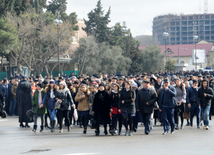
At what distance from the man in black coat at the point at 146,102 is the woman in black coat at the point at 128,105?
428 mm

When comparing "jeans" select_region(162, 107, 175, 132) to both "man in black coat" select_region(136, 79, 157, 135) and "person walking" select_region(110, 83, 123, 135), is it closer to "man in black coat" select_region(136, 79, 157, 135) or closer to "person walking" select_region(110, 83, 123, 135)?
"man in black coat" select_region(136, 79, 157, 135)

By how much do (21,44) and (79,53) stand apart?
9.72 m

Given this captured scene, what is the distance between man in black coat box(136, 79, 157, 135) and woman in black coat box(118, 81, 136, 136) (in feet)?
1.41

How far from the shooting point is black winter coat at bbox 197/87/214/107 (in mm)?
13852

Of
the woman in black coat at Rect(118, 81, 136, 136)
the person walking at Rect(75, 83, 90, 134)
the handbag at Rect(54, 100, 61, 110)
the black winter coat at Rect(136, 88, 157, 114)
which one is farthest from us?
the person walking at Rect(75, 83, 90, 134)

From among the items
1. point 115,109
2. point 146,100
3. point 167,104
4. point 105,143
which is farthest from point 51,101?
point 167,104

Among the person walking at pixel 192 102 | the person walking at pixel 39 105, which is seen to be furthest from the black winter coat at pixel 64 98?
the person walking at pixel 192 102

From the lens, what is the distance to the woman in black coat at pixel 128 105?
40.5 feet

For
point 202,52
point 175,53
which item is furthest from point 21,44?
point 175,53

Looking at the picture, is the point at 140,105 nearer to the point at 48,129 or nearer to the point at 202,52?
the point at 48,129

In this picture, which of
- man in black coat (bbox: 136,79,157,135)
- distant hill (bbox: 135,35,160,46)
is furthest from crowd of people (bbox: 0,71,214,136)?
distant hill (bbox: 135,35,160,46)

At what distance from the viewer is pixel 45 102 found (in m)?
13.8

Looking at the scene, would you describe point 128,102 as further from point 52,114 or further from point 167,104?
point 52,114

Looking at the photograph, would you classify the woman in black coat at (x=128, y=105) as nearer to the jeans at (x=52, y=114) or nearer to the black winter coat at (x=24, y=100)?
the jeans at (x=52, y=114)
